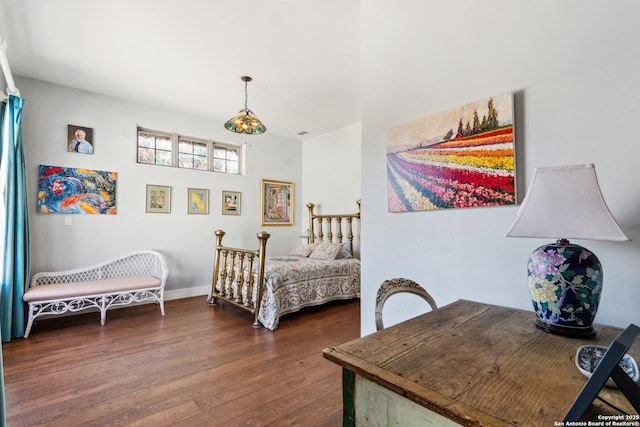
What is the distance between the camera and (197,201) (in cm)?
441

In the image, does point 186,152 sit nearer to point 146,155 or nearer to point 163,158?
point 163,158

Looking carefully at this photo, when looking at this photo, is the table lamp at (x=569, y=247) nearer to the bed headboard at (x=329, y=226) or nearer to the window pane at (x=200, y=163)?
the bed headboard at (x=329, y=226)

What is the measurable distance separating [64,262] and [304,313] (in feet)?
9.26

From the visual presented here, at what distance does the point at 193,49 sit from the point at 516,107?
8.56 feet

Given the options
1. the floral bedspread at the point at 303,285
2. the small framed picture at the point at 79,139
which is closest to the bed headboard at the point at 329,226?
the floral bedspread at the point at 303,285

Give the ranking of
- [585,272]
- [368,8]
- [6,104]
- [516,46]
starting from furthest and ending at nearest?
[6,104] < [368,8] < [516,46] < [585,272]

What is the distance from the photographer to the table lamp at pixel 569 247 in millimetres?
940

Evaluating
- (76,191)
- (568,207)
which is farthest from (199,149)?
(568,207)

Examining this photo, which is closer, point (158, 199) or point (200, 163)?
point (158, 199)

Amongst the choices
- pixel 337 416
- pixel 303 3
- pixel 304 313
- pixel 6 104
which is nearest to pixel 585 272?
pixel 337 416

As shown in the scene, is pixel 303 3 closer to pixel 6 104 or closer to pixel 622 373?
pixel 622 373

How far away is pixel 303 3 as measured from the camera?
2.12m

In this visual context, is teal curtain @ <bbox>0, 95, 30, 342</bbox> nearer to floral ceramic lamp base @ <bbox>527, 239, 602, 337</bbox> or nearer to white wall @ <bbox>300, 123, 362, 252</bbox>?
white wall @ <bbox>300, 123, 362, 252</bbox>

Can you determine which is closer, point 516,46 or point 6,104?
point 516,46
